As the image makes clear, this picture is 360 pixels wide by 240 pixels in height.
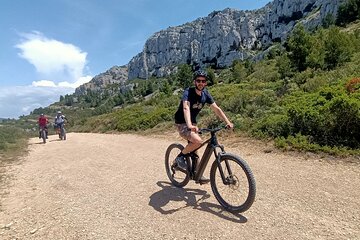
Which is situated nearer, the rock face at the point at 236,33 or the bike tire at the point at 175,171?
the bike tire at the point at 175,171

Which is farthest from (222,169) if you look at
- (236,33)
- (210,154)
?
(236,33)

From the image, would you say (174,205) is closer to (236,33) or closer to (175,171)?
(175,171)

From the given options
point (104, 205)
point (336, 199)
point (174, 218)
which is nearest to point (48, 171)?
point (104, 205)

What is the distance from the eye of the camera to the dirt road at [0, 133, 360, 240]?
15.2 feet

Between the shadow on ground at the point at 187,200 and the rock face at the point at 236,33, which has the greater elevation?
the rock face at the point at 236,33

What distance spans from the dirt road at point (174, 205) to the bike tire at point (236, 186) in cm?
18

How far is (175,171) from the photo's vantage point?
6.76m

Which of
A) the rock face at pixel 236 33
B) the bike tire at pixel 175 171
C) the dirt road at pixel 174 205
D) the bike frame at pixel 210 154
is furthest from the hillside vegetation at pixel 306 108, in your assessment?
the rock face at pixel 236 33

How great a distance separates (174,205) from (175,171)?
3.83ft

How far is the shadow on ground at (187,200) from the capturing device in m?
5.09

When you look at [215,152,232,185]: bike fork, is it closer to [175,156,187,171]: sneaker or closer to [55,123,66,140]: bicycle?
[175,156,187,171]: sneaker

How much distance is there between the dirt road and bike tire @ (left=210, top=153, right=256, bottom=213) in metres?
0.18

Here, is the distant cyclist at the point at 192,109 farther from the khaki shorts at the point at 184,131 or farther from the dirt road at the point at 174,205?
the dirt road at the point at 174,205

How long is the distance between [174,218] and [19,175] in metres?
6.79
